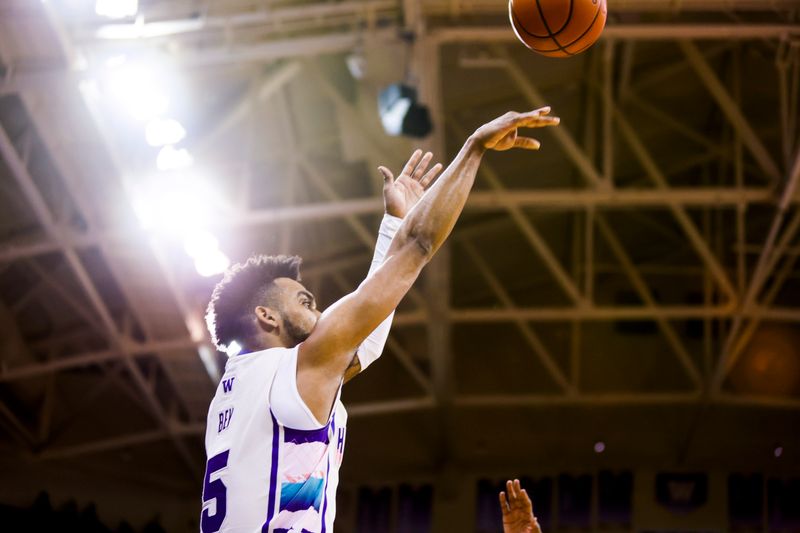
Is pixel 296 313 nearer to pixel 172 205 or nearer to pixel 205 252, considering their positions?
pixel 172 205

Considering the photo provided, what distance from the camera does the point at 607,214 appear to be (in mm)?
15016

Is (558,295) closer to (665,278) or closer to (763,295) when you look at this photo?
(665,278)

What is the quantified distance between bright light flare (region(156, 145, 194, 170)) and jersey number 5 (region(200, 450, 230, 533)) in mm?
7814

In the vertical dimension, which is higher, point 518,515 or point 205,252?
point 205,252

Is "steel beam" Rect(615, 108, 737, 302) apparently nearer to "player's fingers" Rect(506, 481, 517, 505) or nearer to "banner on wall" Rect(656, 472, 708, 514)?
"banner on wall" Rect(656, 472, 708, 514)

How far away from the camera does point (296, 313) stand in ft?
10.0

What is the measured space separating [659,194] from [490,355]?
601 centimetres

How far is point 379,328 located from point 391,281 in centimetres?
42

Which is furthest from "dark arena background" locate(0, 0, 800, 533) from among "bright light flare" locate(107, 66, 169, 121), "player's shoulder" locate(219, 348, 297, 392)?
"player's shoulder" locate(219, 348, 297, 392)

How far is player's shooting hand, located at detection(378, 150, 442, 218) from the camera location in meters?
3.37

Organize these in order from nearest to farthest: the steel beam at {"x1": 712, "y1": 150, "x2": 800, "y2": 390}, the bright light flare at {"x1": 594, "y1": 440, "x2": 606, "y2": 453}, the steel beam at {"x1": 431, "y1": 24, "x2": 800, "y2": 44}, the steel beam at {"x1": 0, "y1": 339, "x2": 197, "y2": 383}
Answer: the steel beam at {"x1": 431, "y1": 24, "x2": 800, "y2": 44}
the steel beam at {"x1": 712, "y1": 150, "x2": 800, "y2": 390}
the steel beam at {"x1": 0, "y1": 339, "x2": 197, "y2": 383}
the bright light flare at {"x1": 594, "y1": 440, "x2": 606, "y2": 453}

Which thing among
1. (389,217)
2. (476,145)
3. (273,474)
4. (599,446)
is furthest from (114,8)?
(599,446)

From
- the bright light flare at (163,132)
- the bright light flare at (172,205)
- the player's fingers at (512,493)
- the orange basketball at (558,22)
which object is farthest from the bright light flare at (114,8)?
the player's fingers at (512,493)

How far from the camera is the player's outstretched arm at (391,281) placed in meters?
2.78
